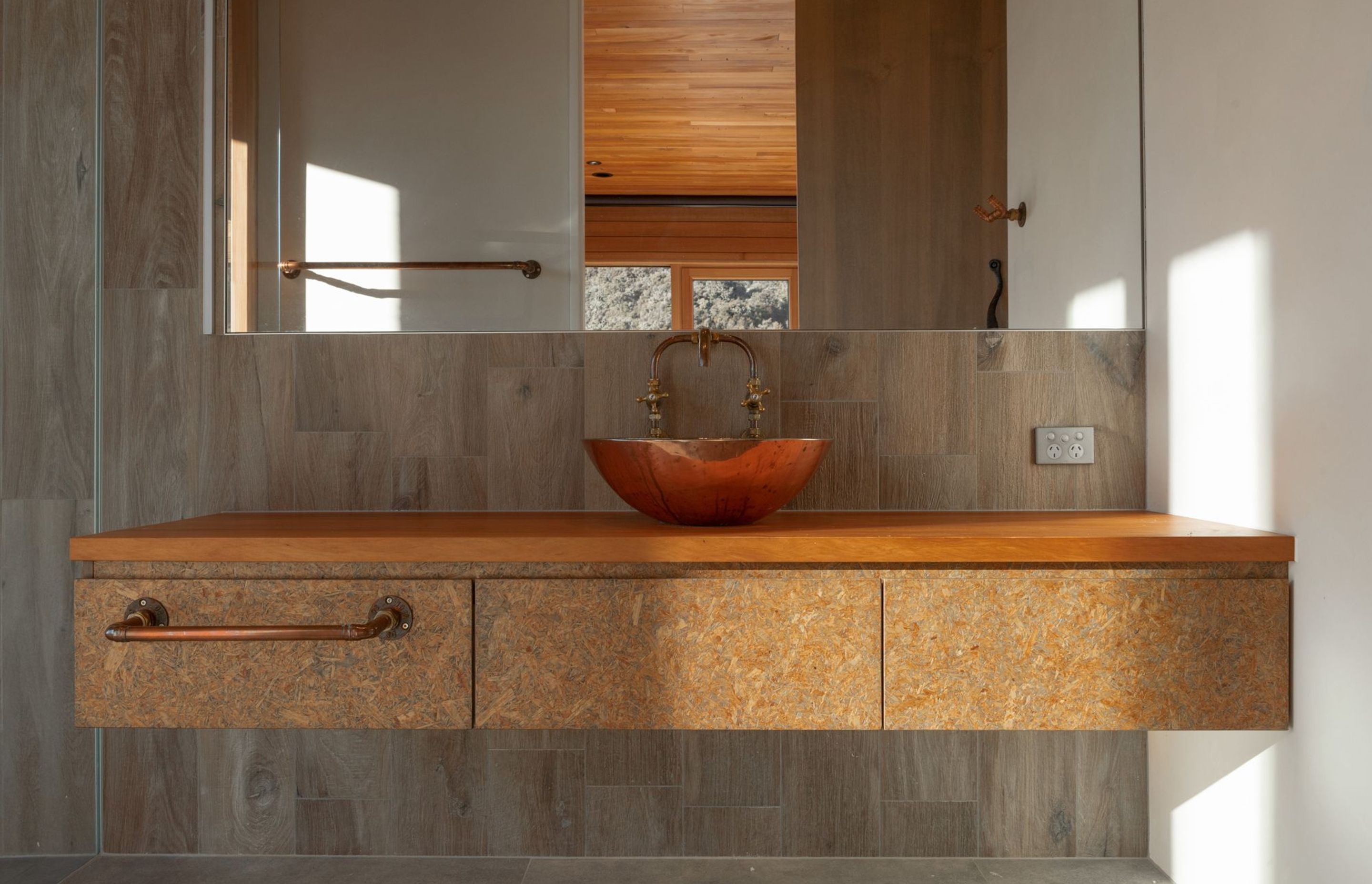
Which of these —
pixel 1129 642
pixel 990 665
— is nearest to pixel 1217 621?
pixel 1129 642

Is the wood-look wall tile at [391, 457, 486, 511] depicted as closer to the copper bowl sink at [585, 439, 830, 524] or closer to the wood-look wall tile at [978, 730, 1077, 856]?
the copper bowl sink at [585, 439, 830, 524]

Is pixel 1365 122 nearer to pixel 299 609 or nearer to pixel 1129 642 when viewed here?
pixel 1129 642

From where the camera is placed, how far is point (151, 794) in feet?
6.40

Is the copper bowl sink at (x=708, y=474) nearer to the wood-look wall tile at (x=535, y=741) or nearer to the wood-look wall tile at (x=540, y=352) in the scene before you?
the wood-look wall tile at (x=540, y=352)

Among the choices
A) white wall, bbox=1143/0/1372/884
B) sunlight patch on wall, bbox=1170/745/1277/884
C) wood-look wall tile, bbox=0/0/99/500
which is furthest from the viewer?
wood-look wall tile, bbox=0/0/99/500

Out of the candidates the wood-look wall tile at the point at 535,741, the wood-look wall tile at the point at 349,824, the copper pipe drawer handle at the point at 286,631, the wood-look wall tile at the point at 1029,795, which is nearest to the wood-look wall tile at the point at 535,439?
the wood-look wall tile at the point at 535,741

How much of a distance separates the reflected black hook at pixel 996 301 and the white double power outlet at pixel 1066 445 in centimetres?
23

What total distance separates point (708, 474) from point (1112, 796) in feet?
3.76

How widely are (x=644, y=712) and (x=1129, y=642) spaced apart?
2.29 feet

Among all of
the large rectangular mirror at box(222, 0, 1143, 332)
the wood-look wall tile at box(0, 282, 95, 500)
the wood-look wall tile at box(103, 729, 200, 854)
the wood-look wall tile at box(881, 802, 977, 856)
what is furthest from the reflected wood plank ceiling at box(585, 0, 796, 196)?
the wood-look wall tile at box(103, 729, 200, 854)

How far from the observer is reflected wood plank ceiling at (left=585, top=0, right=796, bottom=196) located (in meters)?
1.94

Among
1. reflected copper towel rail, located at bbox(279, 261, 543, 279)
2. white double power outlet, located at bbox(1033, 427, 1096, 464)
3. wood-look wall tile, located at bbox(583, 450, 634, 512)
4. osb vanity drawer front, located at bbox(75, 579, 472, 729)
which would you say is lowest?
osb vanity drawer front, located at bbox(75, 579, 472, 729)

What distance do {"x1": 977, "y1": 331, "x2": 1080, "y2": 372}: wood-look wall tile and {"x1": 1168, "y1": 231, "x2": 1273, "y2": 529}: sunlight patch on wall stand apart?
0.19 metres

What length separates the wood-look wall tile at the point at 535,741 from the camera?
6.39 ft
